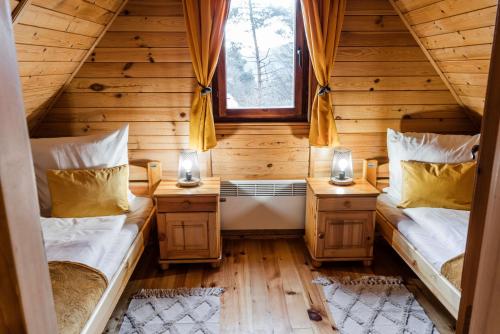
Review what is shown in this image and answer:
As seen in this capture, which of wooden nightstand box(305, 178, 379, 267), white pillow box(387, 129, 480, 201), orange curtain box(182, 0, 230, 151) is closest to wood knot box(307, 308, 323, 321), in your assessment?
wooden nightstand box(305, 178, 379, 267)

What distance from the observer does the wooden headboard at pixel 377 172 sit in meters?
2.87

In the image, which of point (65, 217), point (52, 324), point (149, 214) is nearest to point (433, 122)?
point (149, 214)

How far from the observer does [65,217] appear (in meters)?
2.27

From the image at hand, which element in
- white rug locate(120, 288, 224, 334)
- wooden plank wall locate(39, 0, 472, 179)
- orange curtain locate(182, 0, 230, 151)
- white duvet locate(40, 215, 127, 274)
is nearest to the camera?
white duvet locate(40, 215, 127, 274)

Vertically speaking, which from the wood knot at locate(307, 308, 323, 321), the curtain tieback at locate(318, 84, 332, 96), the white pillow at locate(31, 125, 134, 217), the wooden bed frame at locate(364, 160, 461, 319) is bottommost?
the wood knot at locate(307, 308, 323, 321)

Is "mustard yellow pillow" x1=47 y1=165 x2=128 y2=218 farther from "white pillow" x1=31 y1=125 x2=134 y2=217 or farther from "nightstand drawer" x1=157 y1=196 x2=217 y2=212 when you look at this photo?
"nightstand drawer" x1=157 y1=196 x2=217 y2=212

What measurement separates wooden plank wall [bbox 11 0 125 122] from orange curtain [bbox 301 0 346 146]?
1291mm

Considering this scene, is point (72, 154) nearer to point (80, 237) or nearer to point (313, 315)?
point (80, 237)

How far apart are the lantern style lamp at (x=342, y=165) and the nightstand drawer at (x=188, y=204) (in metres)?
0.89

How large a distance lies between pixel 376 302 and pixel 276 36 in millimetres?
1913

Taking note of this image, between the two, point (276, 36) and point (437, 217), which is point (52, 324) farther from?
point (276, 36)

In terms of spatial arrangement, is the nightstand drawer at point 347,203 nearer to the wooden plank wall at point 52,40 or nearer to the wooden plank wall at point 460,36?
the wooden plank wall at point 460,36

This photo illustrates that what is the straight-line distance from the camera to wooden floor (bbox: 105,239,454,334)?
207 cm

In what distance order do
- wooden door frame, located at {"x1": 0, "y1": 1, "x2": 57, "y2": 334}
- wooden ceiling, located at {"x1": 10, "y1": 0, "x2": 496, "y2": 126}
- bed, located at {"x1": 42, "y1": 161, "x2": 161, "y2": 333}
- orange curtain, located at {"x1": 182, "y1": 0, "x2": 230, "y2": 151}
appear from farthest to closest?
orange curtain, located at {"x1": 182, "y1": 0, "x2": 230, "y2": 151}
wooden ceiling, located at {"x1": 10, "y1": 0, "x2": 496, "y2": 126}
bed, located at {"x1": 42, "y1": 161, "x2": 161, "y2": 333}
wooden door frame, located at {"x1": 0, "y1": 1, "x2": 57, "y2": 334}
